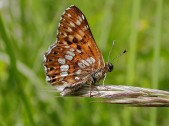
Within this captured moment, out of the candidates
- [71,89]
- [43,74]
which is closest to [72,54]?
[71,89]

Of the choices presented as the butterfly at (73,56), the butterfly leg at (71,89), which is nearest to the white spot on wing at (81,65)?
the butterfly at (73,56)

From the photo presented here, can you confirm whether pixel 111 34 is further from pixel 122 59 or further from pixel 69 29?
pixel 69 29

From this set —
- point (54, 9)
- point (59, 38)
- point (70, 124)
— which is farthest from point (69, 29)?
point (54, 9)

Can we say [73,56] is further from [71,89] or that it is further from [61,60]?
[71,89]

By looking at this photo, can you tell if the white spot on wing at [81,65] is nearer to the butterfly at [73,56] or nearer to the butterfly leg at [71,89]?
the butterfly at [73,56]

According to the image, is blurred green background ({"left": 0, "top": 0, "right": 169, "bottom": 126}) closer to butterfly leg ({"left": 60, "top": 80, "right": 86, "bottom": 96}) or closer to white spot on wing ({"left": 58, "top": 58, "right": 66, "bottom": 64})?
white spot on wing ({"left": 58, "top": 58, "right": 66, "bottom": 64})

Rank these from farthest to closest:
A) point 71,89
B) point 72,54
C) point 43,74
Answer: point 43,74 < point 72,54 < point 71,89
